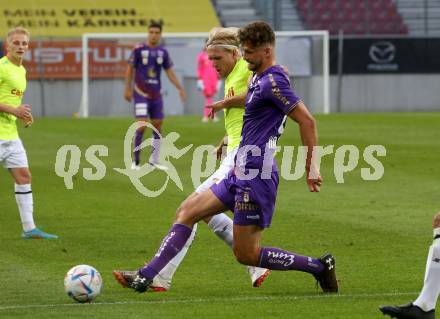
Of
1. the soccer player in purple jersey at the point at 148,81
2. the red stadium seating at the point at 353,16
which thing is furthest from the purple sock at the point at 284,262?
the red stadium seating at the point at 353,16

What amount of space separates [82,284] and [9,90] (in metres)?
3.83

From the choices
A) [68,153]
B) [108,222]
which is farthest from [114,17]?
[108,222]

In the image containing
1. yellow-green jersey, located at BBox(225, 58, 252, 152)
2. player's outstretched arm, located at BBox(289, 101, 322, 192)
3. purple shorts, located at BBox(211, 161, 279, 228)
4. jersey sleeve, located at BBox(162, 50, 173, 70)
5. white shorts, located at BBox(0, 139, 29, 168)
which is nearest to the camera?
player's outstretched arm, located at BBox(289, 101, 322, 192)

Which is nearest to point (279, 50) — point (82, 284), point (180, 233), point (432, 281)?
point (180, 233)

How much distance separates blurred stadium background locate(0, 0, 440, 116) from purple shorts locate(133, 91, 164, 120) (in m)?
15.1

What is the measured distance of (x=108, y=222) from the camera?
41.8 ft

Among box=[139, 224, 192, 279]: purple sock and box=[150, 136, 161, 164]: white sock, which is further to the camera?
box=[150, 136, 161, 164]: white sock

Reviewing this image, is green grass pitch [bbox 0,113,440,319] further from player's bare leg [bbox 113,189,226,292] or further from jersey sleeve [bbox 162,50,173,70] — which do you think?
jersey sleeve [bbox 162,50,173,70]

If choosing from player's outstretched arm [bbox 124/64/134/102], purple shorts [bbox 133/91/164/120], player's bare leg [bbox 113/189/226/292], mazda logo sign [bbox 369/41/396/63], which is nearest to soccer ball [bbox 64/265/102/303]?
player's bare leg [bbox 113/189/226/292]

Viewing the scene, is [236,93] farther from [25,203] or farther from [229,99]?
[25,203]

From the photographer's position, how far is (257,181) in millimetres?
7938

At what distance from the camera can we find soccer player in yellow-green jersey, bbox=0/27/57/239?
11149 millimetres

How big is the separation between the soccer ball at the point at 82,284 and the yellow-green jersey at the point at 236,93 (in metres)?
1.55

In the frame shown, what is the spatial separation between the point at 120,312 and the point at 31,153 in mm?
14407
